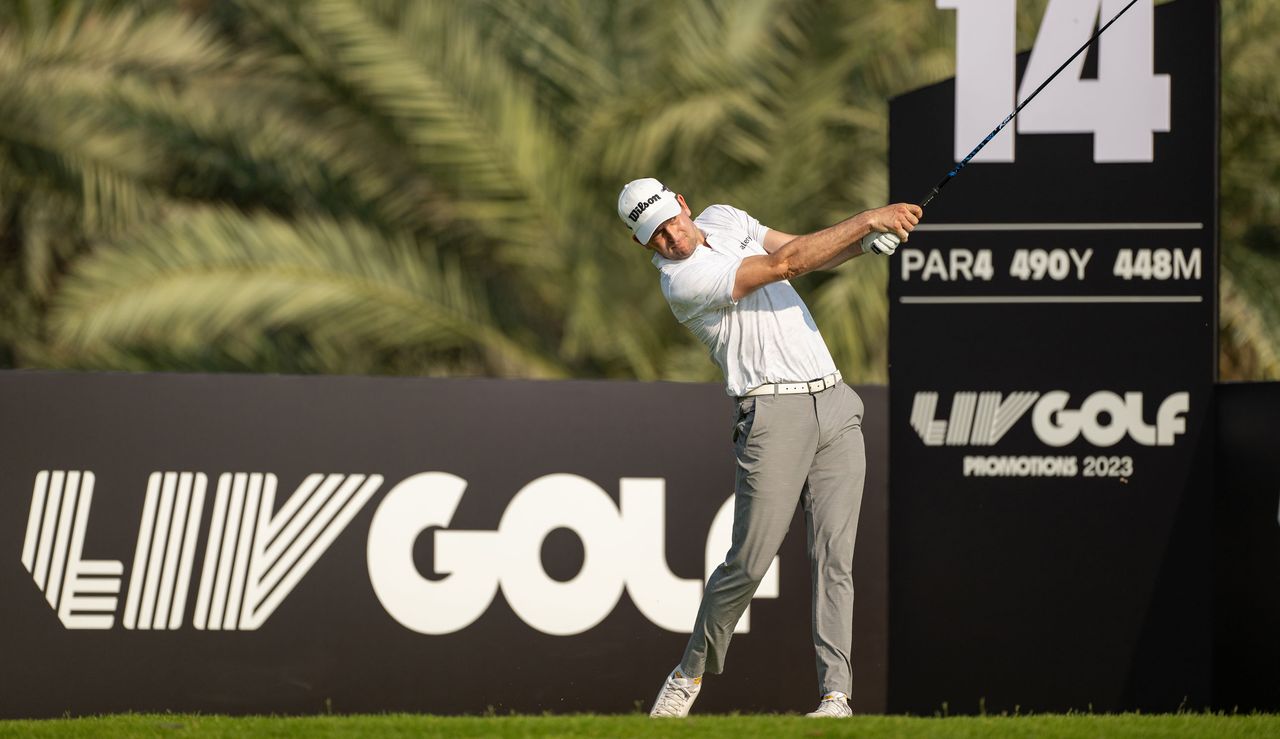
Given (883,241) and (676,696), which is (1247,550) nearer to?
(883,241)

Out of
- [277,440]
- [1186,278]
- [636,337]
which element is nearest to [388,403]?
[277,440]

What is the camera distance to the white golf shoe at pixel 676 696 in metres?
6.50

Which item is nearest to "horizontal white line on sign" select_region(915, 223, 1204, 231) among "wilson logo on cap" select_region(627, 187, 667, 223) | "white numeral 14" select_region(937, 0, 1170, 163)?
"white numeral 14" select_region(937, 0, 1170, 163)

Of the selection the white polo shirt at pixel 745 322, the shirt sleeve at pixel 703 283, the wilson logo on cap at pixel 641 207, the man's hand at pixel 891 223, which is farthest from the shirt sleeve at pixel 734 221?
the man's hand at pixel 891 223

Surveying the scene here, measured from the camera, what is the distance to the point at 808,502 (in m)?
6.46

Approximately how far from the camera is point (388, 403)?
25.5 feet

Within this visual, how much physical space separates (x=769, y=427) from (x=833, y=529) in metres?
0.48

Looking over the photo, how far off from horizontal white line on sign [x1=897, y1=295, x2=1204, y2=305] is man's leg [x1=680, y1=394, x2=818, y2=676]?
5.90 feet

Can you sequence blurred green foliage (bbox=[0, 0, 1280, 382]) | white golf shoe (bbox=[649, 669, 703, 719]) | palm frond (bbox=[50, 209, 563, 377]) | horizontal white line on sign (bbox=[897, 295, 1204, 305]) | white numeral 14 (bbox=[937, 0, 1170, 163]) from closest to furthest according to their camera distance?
1. white golf shoe (bbox=[649, 669, 703, 719])
2. white numeral 14 (bbox=[937, 0, 1170, 163])
3. horizontal white line on sign (bbox=[897, 295, 1204, 305])
4. palm frond (bbox=[50, 209, 563, 377])
5. blurred green foliage (bbox=[0, 0, 1280, 382])

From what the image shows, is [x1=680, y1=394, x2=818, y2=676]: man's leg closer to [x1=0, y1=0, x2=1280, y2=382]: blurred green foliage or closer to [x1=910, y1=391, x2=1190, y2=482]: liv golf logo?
[x1=910, y1=391, x2=1190, y2=482]: liv golf logo

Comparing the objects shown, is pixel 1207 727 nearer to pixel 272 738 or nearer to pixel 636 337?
pixel 272 738

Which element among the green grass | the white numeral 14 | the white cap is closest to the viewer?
the green grass

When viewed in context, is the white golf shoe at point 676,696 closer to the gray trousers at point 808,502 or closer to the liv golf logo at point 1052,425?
the gray trousers at point 808,502

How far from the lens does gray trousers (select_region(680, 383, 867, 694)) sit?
6301mm
